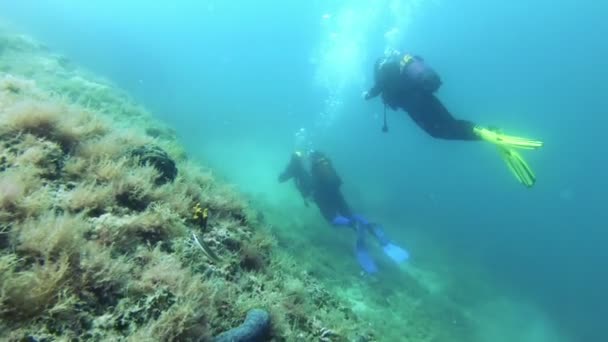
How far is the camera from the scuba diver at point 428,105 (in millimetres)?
8406

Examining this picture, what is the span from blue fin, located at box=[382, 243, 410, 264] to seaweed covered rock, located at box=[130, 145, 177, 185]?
777 centimetres

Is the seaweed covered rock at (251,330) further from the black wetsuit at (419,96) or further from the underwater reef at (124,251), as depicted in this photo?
the black wetsuit at (419,96)

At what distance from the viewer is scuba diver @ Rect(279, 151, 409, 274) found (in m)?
11.9

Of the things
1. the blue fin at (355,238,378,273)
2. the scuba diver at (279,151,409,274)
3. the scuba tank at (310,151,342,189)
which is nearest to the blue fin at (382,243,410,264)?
the scuba diver at (279,151,409,274)

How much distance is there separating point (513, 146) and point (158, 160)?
7.22m

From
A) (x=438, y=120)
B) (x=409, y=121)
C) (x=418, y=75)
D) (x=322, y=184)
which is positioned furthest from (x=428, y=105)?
(x=409, y=121)

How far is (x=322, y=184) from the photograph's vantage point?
12.6 m

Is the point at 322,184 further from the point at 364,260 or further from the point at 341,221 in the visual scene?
the point at 364,260

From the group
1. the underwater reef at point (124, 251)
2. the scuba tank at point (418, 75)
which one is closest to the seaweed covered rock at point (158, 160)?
the underwater reef at point (124, 251)

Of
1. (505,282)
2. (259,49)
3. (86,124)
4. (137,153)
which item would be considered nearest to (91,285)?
(137,153)

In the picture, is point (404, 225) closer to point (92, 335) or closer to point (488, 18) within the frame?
point (92, 335)

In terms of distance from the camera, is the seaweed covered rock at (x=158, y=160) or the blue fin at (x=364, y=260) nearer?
the seaweed covered rock at (x=158, y=160)

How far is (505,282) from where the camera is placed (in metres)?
22.9

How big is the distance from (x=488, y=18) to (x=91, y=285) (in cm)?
13623
